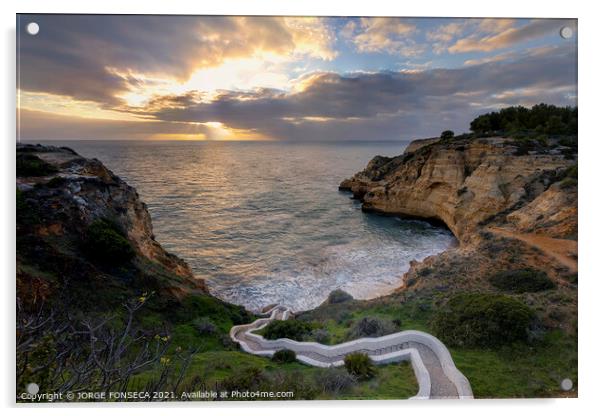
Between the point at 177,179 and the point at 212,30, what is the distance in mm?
6084

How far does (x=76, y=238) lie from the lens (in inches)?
329

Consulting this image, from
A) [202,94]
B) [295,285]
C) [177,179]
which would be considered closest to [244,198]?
[177,179]

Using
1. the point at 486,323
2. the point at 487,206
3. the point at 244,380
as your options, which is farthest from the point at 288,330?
the point at 487,206

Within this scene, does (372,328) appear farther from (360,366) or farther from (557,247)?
(557,247)

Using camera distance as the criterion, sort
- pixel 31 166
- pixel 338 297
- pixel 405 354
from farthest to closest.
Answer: pixel 338 297
pixel 31 166
pixel 405 354

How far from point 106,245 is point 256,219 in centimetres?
660

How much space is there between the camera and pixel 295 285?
13.0 m

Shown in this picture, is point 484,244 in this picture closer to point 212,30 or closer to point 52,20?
point 212,30

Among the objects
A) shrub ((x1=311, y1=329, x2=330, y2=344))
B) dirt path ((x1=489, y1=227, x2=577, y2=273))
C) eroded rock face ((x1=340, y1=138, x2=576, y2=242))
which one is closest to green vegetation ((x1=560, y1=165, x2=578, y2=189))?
eroded rock face ((x1=340, y1=138, x2=576, y2=242))

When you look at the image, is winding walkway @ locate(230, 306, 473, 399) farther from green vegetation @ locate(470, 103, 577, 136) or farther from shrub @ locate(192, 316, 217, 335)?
green vegetation @ locate(470, 103, 577, 136)

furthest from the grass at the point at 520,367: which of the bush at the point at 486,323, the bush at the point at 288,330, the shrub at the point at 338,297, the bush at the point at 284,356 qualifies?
the shrub at the point at 338,297

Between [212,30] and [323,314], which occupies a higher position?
[212,30]

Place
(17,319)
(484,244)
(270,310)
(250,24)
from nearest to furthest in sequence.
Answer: (17,319)
(250,24)
(270,310)
(484,244)

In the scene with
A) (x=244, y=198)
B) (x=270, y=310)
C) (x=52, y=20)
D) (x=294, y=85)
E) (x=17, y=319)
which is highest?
(x=52, y=20)
